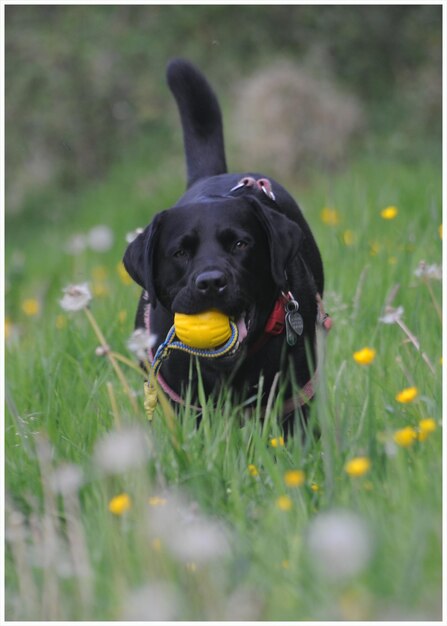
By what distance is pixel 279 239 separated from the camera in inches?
122

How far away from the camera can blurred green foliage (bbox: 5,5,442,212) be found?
10.3 m

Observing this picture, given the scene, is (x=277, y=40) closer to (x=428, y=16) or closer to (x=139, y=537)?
(x=428, y=16)

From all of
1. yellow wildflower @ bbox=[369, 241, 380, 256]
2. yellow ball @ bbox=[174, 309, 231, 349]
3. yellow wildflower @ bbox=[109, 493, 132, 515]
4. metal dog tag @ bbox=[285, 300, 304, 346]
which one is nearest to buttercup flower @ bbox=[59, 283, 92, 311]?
yellow ball @ bbox=[174, 309, 231, 349]

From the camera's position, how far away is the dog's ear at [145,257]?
10.3 feet

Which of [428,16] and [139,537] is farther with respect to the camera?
[428,16]

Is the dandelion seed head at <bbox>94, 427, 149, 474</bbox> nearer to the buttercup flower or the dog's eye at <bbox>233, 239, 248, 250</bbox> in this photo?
the buttercup flower

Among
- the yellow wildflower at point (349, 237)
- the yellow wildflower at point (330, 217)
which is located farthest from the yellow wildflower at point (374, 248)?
the yellow wildflower at point (330, 217)

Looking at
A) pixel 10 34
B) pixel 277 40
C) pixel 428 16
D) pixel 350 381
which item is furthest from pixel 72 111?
pixel 350 381

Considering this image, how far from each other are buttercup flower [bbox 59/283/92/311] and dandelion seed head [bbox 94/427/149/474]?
1.27 feet

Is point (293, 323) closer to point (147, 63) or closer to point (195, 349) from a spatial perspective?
point (195, 349)

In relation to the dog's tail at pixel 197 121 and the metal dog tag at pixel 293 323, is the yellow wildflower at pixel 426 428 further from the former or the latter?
the dog's tail at pixel 197 121

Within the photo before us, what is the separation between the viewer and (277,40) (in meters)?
10.8

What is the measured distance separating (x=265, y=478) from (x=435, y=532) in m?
0.67

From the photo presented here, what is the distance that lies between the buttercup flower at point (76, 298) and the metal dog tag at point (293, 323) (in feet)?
2.68
